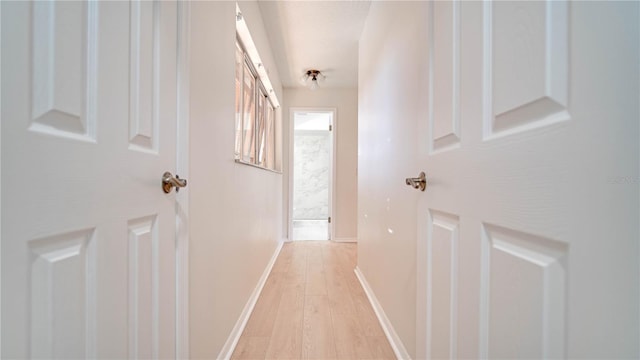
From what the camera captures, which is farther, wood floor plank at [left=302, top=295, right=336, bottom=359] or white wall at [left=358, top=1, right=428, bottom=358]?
wood floor plank at [left=302, top=295, right=336, bottom=359]

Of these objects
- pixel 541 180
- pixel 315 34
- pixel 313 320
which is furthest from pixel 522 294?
pixel 315 34

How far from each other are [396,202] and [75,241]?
1.36m

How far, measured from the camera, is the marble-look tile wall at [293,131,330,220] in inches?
292

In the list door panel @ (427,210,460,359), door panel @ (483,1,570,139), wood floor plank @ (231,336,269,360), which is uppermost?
door panel @ (483,1,570,139)

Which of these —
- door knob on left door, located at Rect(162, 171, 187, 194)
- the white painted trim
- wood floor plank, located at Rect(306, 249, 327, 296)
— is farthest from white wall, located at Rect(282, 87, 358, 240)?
door knob on left door, located at Rect(162, 171, 187, 194)

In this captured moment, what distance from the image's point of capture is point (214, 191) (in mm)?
1264

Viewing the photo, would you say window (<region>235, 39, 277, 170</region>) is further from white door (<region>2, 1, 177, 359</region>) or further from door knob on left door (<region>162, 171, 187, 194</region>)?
white door (<region>2, 1, 177, 359</region>)

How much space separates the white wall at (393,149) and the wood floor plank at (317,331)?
37cm

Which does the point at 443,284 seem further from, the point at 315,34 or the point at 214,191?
the point at 315,34

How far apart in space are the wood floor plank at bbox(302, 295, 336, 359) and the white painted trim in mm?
750

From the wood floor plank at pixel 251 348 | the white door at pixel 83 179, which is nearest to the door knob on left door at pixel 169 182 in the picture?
the white door at pixel 83 179

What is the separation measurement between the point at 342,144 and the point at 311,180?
3227 millimetres

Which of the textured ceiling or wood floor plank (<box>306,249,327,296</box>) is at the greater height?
the textured ceiling

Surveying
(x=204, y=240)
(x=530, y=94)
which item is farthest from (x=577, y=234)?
(x=204, y=240)
